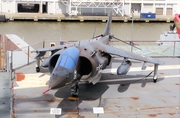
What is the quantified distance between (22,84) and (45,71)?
237 cm

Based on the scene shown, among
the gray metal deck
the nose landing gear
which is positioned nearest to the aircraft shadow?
the gray metal deck

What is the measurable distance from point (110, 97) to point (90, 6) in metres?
63.7

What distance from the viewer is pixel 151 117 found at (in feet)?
45.1

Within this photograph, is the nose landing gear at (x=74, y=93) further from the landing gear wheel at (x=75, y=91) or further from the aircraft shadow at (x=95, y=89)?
the aircraft shadow at (x=95, y=89)

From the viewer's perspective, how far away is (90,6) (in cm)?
7838

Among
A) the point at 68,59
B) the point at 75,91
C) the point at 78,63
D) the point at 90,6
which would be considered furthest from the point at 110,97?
the point at 90,6

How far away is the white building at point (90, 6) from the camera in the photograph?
249 ft

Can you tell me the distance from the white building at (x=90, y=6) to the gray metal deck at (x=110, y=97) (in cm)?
5770

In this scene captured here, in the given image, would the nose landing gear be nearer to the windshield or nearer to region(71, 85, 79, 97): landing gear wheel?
region(71, 85, 79, 97): landing gear wheel

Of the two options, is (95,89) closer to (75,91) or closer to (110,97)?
(110,97)

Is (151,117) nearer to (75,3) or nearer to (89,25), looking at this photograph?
(89,25)

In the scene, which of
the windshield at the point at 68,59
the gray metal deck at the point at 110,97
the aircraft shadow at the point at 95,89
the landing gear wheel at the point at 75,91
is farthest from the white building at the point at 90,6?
the windshield at the point at 68,59

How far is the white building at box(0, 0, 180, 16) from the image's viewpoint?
249ft

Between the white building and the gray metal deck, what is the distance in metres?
57.7
